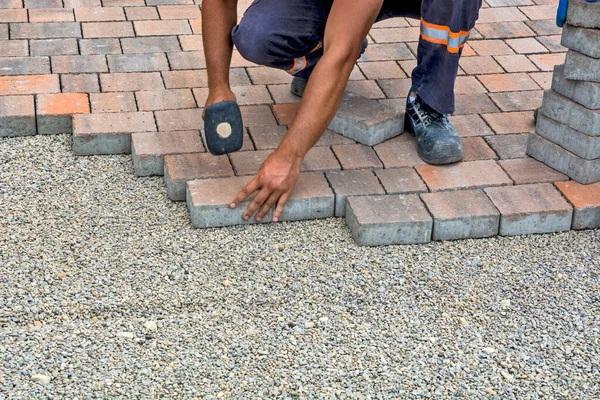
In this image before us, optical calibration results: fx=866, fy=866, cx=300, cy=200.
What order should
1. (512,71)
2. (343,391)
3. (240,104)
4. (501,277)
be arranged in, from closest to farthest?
(343,391) → (501,277) → (240,104) → (512,71)

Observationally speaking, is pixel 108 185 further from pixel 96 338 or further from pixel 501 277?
pixel 501 277

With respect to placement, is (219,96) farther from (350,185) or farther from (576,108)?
(576,108)

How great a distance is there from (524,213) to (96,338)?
5.46ft

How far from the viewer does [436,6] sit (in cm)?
353

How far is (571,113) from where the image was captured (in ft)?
A: 11.4

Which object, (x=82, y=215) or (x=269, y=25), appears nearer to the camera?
(x=82, y=215)

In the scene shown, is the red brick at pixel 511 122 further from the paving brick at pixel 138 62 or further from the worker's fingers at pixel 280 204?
the paving brick at pixel 138 62

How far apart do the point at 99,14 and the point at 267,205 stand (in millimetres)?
2236

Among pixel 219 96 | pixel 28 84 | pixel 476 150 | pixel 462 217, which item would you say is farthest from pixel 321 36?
pixel 28 84

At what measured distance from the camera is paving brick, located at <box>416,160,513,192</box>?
3494mm

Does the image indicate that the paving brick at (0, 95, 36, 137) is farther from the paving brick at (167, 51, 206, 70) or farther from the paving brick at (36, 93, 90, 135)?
the paving brick at (167, 51, 206, 70)

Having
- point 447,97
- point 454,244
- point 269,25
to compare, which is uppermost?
point 269,25

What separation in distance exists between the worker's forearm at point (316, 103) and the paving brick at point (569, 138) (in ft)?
3.22

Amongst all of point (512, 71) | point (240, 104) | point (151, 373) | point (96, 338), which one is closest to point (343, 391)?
point (151, 373)
